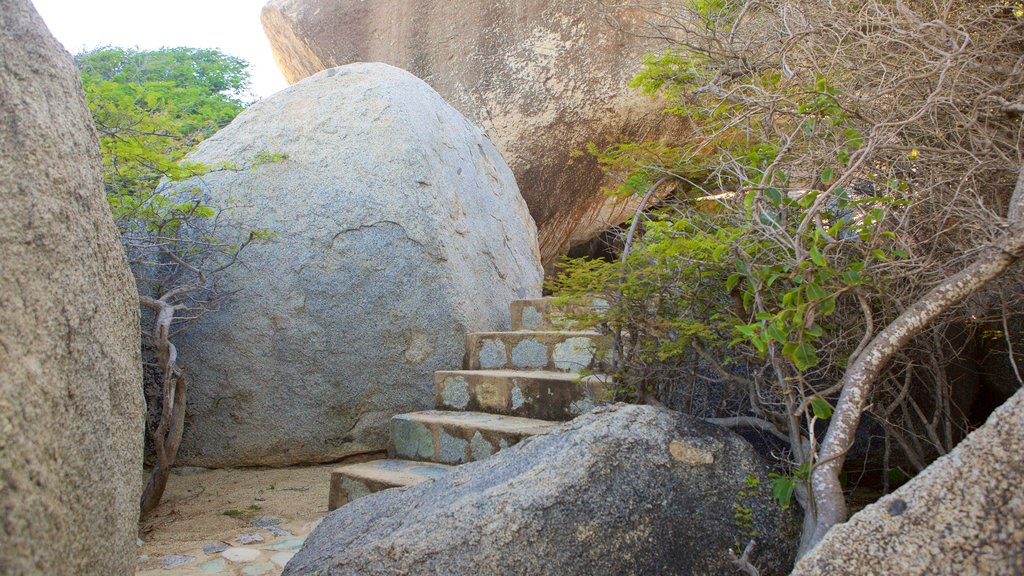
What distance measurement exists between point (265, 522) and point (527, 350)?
1.54 metres

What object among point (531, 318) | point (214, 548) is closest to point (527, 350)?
point (531, 318)

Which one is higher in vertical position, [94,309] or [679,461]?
[94,309]

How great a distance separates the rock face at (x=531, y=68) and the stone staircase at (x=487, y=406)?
3.61m

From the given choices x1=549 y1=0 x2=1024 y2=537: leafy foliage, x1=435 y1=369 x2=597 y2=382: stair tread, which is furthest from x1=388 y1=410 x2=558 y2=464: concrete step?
x1=549 y1=0 x2=1024 y2=537: leafy foliage

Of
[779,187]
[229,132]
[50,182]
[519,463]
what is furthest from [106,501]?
[229,132]

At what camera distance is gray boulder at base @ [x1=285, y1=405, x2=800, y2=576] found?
1973 mm

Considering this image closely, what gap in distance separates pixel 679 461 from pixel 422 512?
769mm

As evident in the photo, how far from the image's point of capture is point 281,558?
8.45 feet

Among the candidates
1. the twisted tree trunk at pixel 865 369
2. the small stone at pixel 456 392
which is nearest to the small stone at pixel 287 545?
the small stone at pixel 456 392

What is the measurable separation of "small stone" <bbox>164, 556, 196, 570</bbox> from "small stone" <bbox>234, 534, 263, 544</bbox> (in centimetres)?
20

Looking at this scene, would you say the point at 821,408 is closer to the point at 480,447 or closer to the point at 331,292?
the point at 480,447

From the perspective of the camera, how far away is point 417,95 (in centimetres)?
471

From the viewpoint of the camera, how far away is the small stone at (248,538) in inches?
109

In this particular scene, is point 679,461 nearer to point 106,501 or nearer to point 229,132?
point 106,501
